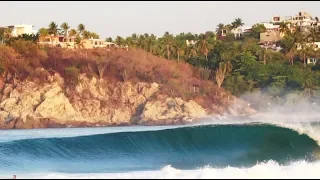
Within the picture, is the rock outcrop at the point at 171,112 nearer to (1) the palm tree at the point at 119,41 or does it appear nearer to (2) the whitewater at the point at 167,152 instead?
(1) the palm tree at the point at 119,41

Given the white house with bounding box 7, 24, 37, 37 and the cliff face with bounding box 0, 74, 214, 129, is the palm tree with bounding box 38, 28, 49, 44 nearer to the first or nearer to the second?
the white house with bounding box 7, 24, 37, 37

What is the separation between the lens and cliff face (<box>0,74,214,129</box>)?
85.2m

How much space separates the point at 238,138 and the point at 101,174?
9377 mm

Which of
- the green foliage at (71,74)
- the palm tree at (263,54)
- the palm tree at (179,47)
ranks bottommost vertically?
the green foliage at (71,74)

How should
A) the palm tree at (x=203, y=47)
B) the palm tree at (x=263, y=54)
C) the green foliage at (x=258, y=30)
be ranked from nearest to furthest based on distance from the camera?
the palm tree at (x=263, y=54) < the palm tree at (x=203, y=47) < the green foliage at (x=258, y=30)

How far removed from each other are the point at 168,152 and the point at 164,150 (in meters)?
0.35

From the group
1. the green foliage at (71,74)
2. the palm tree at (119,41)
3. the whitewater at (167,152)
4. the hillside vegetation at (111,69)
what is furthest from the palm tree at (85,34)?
the whitewater at (167,152)

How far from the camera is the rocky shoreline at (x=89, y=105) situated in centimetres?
8519

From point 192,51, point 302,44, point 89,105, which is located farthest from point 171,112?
point 302,44

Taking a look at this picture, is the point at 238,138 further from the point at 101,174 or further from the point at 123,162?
the point at 101,174

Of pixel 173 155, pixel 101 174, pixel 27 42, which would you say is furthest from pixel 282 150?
pixel 27 42

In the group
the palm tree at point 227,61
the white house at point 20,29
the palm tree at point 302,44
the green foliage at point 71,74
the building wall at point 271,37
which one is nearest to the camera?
the green foliage at point 71,74

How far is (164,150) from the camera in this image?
2977 centimetres

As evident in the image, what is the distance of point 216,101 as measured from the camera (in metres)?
94.2
